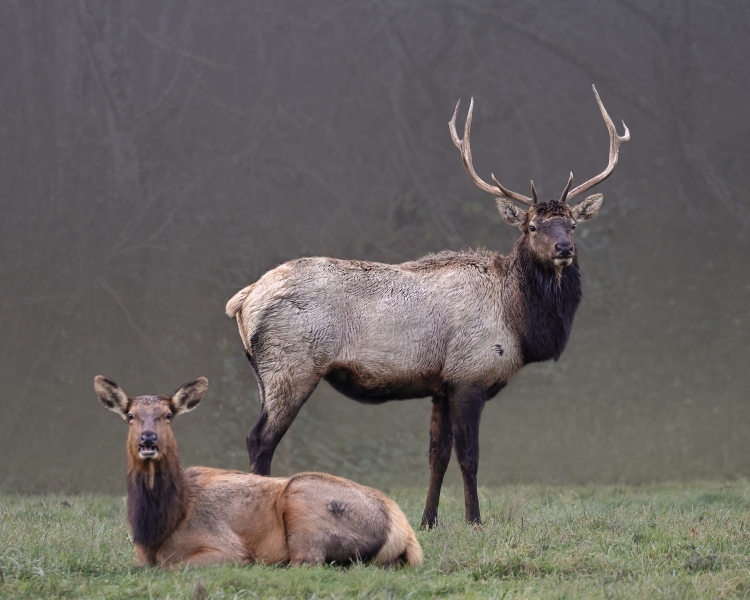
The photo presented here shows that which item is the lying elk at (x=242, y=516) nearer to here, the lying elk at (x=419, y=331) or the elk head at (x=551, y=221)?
the lying elk at (x=419, y=331)

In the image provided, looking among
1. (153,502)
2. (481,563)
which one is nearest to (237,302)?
(153,502)

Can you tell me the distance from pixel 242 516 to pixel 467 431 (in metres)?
2.68

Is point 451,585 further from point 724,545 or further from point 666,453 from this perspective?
point 666,453

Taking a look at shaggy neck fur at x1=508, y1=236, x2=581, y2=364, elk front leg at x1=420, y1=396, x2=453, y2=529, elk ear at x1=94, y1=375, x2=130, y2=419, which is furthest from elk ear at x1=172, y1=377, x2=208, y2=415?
shaggy neck fur at x1=508, y1=236, x2=581, y2=364

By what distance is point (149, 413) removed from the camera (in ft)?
19.7

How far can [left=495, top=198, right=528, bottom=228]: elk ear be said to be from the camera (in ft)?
30.1

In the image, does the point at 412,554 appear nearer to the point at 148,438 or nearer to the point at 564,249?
the point at 148,438

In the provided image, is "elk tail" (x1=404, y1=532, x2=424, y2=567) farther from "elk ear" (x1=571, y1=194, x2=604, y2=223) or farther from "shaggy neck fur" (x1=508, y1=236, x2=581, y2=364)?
"elk ear" (x1=571, y1=194, x2=604, y2=223)

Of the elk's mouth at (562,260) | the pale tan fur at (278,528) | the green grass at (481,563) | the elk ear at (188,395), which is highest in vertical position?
the elk's mouth at (562,260)

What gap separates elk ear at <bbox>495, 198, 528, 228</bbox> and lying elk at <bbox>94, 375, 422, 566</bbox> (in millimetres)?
3795

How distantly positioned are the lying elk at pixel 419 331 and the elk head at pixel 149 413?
1691 millimetres

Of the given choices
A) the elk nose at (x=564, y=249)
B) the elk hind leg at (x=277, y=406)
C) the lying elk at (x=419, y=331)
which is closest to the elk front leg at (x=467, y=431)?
the lying elk at (x=419, y=331)

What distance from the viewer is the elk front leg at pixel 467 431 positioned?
27.3 feet

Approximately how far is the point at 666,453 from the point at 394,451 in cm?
421
